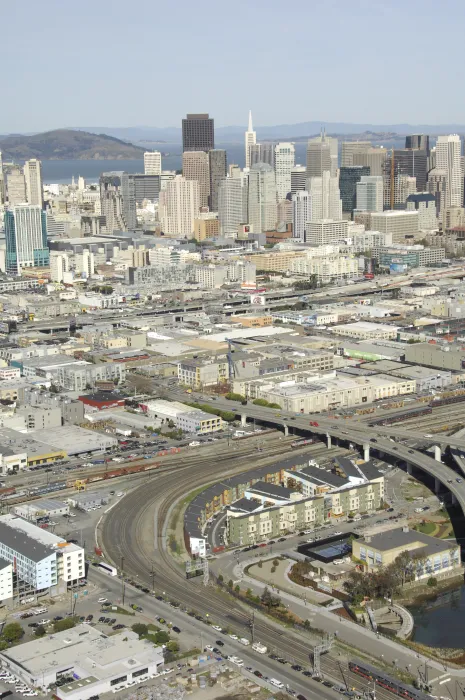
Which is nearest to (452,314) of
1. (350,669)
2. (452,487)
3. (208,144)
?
(452,487)

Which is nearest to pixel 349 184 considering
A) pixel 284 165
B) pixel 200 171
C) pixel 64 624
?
pixel 284 165

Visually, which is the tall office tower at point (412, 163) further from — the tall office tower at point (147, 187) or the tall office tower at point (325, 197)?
the tall office tower at point (147, 187)

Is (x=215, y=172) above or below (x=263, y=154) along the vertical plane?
below

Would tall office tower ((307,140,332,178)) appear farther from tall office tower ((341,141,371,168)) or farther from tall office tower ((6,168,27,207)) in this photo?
tall office tower ((6,168,27,207))

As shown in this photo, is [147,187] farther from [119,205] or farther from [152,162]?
[119,205]

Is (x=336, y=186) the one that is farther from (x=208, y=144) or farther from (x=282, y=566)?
(x=282, y=566)

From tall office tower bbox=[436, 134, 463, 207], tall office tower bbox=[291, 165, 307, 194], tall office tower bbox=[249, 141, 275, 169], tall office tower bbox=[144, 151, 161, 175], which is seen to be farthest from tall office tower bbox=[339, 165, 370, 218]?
tall office tower bbox=[144, 151, 161, 175]
